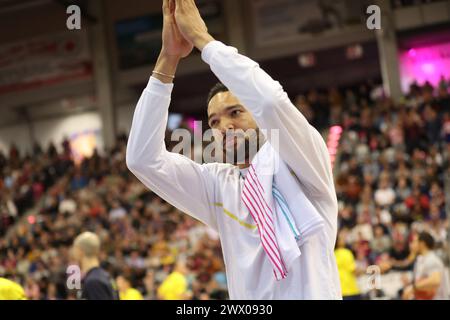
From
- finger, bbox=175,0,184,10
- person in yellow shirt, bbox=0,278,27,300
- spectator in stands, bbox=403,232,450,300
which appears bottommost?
spectator in stands, bbox=403,232,450,300

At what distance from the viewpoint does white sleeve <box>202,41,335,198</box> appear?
71.7 inches

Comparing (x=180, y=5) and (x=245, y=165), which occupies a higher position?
(x=180, y=5)

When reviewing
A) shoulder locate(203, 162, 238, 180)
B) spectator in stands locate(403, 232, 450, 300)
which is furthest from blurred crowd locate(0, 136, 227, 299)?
shoulder locate(203, 162, 238, 180)

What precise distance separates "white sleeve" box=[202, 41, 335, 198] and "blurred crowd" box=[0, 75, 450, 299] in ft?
21.0

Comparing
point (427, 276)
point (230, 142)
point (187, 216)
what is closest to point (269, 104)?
point (230, 142)

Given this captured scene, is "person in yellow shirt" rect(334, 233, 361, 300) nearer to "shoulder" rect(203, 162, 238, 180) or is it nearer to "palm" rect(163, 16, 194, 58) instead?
"shoulder" rect(203, 162, 238, 180)

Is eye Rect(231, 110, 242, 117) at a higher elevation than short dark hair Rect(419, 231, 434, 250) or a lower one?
higher

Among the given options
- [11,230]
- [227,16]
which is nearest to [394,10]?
[227,16]

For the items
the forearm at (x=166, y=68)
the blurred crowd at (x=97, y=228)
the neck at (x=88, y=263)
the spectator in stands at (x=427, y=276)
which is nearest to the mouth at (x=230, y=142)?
the forearm at (x=166, y=68)

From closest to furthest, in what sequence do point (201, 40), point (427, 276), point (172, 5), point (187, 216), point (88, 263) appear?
point (201, 40), point (172, 5), point (88, 263), point (427, 276), point (187, 216)

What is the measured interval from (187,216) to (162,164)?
43.7 feet

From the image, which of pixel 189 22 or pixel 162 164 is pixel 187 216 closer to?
pixel 162 164

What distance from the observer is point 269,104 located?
1813mm
